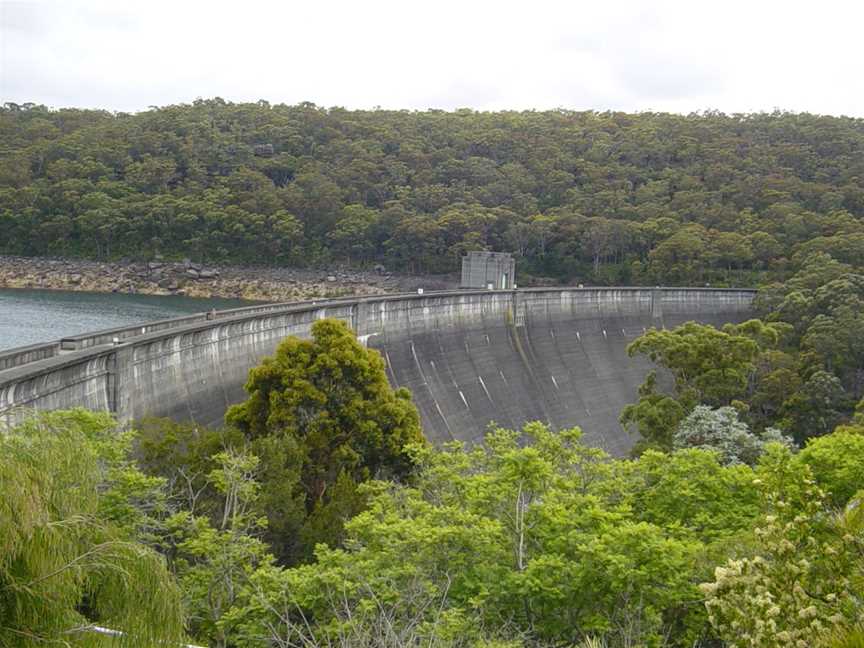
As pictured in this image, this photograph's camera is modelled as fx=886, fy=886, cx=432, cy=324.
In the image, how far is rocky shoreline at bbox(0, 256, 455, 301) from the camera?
73312 millimetres

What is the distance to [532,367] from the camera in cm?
3544

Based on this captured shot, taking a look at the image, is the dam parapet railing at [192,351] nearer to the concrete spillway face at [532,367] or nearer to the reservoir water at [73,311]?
the concrete spillway face at [532,367]

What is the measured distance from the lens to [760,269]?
64375 millimetres

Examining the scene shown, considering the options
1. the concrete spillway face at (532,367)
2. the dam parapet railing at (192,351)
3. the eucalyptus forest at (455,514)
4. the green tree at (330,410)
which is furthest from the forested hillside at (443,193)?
the green tree at (330,410)

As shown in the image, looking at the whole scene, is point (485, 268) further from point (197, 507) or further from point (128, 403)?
point (197, 507)

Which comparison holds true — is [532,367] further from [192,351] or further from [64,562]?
[64,562]

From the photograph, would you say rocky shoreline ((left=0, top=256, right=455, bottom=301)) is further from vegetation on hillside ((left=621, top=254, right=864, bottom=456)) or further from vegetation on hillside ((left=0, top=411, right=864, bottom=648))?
vegetation on hillside ((left=0, top=411, right=864, bottom=648))

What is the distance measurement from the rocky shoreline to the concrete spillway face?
103 ft

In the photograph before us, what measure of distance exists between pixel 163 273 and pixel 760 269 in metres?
48.0

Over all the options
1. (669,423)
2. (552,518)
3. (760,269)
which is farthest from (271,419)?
(760,269)

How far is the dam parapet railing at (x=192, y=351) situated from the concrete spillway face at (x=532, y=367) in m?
0.52

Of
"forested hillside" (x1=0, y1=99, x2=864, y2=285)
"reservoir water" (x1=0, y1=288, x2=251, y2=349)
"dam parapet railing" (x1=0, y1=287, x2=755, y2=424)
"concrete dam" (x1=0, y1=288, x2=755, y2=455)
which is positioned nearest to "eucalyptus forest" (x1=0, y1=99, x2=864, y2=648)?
"dam parapet railing" (x1=0, y1=287, x2=755, y2=424)

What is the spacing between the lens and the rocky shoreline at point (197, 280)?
2886 inches

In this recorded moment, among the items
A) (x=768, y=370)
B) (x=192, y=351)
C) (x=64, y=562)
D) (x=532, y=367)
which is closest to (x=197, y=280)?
(x=532, y=367)
